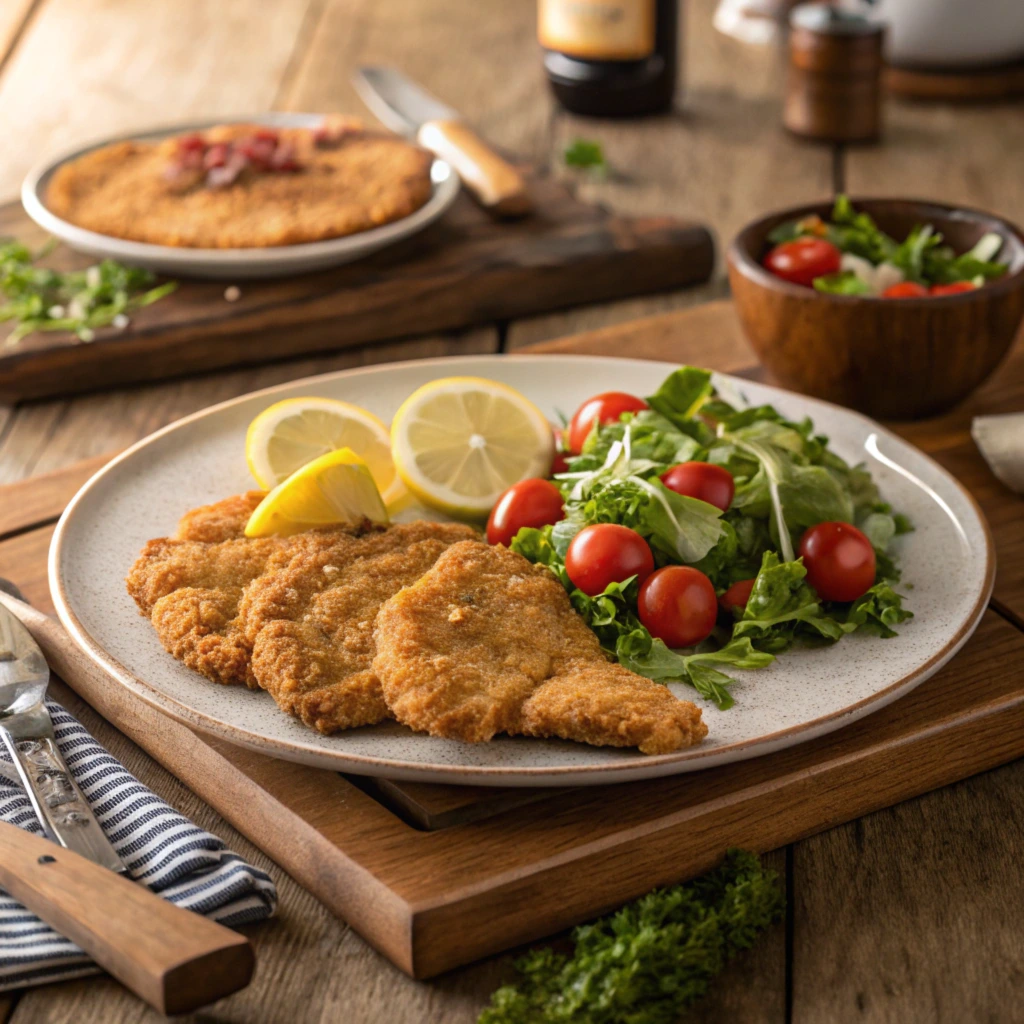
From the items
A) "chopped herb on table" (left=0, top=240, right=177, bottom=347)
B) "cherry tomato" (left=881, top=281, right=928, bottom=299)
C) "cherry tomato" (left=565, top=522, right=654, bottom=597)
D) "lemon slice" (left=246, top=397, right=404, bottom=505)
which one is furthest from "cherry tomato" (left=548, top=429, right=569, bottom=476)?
"chopped herb on table" (left=0, top=240, right=177, bottom=347)

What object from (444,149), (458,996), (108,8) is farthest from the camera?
(108,8)

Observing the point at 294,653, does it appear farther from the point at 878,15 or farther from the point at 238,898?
the point at 878,15

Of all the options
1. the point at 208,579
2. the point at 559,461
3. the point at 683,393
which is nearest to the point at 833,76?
the point at 683,393

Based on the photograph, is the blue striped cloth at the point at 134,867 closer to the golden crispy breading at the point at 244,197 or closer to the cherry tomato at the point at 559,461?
the cherry tomato at the point at 559,461

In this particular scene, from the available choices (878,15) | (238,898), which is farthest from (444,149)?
(238,898)

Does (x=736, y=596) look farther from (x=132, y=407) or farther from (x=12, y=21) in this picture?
(x=12, y=21)
